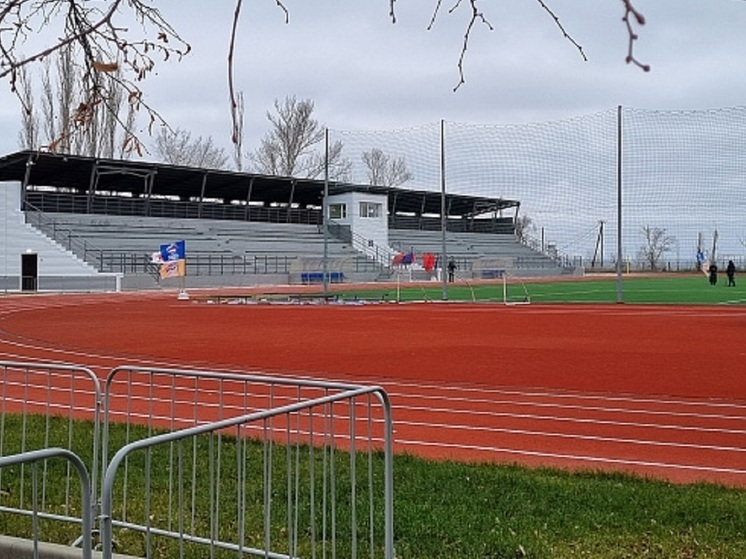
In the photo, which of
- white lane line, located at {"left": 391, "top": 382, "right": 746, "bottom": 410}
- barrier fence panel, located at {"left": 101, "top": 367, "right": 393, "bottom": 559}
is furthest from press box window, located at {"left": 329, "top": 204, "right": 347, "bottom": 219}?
barrier fence panel, located at {"left": 101, "top": 367, "right": 393, "bottom": 559}

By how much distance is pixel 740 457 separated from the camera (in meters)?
8.08

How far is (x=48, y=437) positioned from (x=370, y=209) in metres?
63.4

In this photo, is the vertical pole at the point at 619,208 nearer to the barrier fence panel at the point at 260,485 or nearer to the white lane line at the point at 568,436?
the white lane line at the point at 568,436

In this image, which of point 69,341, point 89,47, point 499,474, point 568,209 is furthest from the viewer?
point 568,209

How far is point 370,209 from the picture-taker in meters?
71.1

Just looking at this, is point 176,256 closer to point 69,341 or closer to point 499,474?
point 69,341

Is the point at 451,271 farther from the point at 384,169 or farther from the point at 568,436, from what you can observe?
the point at 568,436

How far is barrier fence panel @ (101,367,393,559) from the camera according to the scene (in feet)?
14.4

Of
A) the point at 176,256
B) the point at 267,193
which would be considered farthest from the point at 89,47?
the point at 267,193

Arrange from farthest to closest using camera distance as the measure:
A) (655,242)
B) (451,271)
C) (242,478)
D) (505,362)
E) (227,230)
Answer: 1. (227,230)
2. (451,271)
3. (655,242)
4. (505,362)
5. (242,478)

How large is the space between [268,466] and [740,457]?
5225 mm

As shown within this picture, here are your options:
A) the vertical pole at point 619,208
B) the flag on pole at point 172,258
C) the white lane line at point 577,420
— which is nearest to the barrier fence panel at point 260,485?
the white lane line at point 577,420

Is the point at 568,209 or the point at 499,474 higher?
the point at 568,209

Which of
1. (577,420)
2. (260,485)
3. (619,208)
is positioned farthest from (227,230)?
(260,485)
